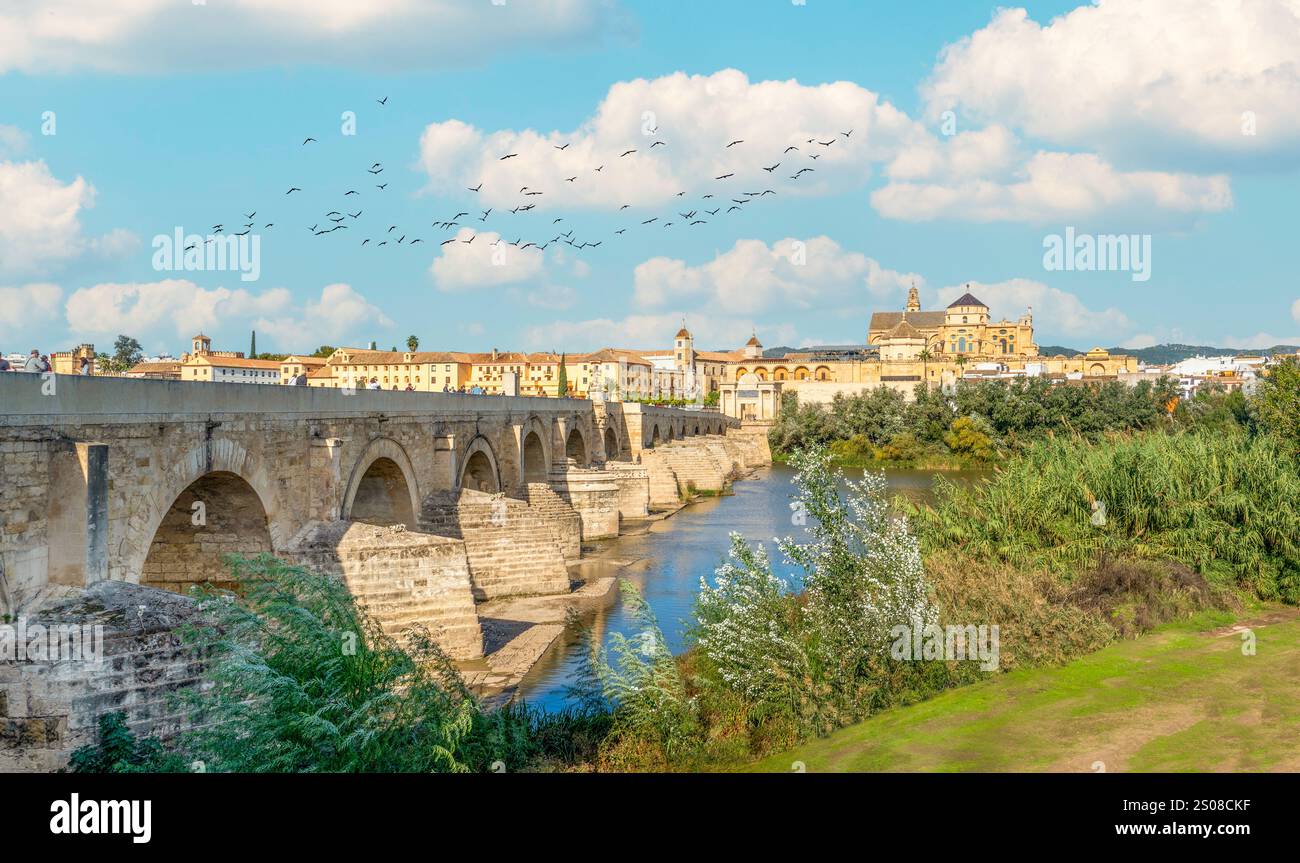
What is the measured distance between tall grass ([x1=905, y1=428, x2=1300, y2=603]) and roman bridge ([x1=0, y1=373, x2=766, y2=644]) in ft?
27.2

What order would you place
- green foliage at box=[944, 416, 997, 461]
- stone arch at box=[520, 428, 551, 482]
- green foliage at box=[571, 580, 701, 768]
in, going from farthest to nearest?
green foliage at box=[944, 416, 997, 461], stone arch at box=[520, 428, 551, 482], green foliage at box=[571, 580, 701, 768]

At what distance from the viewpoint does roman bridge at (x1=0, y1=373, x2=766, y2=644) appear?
10078 mm

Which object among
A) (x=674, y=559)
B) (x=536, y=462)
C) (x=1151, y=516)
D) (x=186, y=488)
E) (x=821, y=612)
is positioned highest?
(x=186, y=488)

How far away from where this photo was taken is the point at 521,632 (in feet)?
63.4

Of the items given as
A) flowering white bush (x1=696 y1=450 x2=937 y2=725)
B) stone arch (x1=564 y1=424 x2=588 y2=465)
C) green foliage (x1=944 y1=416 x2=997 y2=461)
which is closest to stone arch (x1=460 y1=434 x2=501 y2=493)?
stone arch (x1=564 y1=424 x2=588 y2=465)

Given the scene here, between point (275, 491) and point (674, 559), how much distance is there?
14944 mm

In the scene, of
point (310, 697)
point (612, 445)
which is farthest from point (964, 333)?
point (310, 697)

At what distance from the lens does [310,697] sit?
866 cm

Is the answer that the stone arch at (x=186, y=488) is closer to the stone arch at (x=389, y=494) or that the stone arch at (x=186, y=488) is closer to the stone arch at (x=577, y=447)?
the stone arch at (x=389, y=494)

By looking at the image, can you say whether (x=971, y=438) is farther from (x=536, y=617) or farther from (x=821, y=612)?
(x=821, y=612)

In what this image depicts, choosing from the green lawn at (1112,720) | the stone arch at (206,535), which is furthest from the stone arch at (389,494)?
the green lawn at (1112,720)

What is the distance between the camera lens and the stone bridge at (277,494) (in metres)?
10.1

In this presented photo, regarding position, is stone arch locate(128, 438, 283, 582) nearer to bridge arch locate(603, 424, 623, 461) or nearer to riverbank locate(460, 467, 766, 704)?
riverbank locate(460, 467, 766, 704)
